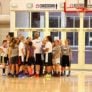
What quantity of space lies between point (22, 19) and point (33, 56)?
595 centimetres

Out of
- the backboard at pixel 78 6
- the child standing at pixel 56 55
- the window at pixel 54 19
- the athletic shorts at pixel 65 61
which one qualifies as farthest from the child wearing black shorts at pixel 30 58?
the window at pixel 54 19

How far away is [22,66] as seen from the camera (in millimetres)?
14883

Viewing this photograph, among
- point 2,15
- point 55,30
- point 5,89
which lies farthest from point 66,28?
point 5,89

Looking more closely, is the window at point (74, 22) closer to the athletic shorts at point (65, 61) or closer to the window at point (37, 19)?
the window at point (37, 19)

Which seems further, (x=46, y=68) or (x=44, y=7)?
(x=44, y=7)

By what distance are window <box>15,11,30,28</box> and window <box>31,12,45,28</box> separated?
30cm

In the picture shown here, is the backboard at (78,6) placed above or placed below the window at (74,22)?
above

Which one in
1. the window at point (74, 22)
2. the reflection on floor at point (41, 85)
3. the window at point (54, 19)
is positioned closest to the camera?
the reflection on floor at point (41, 85)

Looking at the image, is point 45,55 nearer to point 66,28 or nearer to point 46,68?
point 46,68

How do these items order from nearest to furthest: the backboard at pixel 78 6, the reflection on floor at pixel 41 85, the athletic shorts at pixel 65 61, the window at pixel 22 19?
the reflection on floor at pixel 41 85, the athletic shorts at pixel 65 61, the backboard at pixel 78 6, the window at pixel 22 19

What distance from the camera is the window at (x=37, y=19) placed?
20547 mm

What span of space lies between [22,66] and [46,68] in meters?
1.02

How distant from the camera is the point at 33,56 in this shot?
14891 mm

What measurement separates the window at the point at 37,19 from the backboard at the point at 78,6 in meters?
1.74
